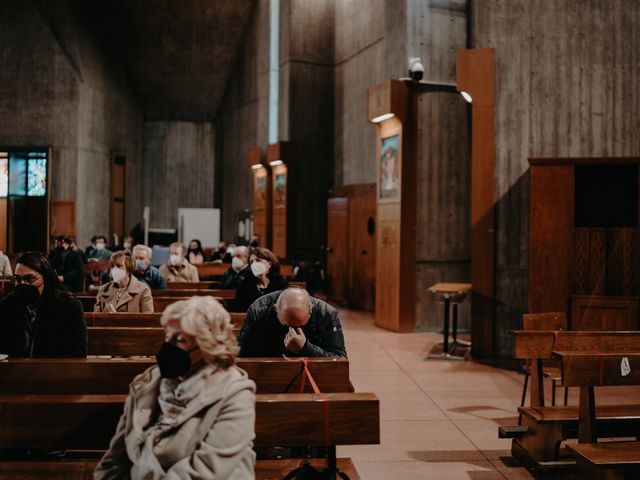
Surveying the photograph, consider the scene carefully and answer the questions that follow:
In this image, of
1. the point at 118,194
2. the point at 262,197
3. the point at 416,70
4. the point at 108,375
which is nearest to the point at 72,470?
the point at 108,375

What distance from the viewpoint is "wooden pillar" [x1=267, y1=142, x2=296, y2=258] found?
18.5 m

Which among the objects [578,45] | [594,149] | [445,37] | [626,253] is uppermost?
[445,37]

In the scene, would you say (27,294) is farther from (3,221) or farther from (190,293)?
(3,221)

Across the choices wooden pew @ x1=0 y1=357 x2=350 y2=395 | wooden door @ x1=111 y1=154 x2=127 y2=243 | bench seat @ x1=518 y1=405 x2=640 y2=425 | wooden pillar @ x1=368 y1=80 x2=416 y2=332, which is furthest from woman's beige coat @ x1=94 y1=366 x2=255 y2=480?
wooden door @ x1=111 y1=154 x2=127 y2=243

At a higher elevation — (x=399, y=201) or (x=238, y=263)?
(x=399, y=201)

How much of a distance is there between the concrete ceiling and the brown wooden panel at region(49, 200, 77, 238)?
5.22m

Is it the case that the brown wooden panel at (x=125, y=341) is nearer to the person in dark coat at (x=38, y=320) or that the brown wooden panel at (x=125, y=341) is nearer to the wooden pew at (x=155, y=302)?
the person in dark coat at (x=38, y=320)

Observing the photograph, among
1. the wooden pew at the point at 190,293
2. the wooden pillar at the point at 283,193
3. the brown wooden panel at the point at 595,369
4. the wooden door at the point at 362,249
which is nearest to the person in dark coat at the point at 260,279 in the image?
the wooden pew at the point at 190,293

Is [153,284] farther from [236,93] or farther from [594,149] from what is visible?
[236,93]

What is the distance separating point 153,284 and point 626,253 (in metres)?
5.14

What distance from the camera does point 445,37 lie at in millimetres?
12617

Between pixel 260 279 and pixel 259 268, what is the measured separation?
0.72 ft

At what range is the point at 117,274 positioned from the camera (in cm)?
697

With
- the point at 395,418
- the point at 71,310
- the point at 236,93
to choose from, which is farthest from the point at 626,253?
the point at 236,93
